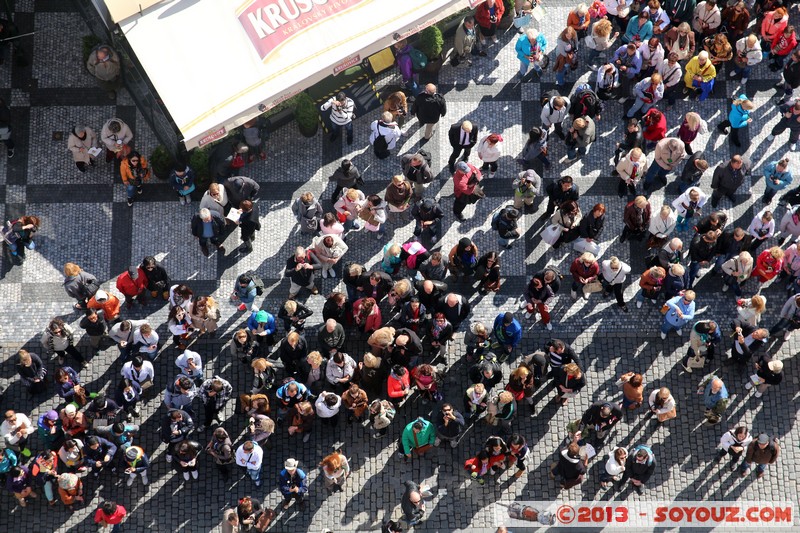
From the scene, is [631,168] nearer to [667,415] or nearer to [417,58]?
[667,415]

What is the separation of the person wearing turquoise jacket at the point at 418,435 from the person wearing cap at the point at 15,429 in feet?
20.8

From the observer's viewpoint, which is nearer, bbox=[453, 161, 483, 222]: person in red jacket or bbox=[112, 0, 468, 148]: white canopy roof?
bbox=[112, 0, 468, 148]: white canopy roof

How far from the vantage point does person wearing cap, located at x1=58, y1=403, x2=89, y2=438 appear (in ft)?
56.8

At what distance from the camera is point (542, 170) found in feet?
68.9

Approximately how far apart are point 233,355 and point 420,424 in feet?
12.7

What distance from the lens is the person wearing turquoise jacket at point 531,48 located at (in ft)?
68.8

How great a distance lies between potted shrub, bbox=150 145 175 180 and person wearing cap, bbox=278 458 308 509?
644cm

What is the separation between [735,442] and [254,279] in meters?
8.98

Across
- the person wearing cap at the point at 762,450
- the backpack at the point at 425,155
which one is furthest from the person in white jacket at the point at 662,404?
the backpack at the point at 425,155

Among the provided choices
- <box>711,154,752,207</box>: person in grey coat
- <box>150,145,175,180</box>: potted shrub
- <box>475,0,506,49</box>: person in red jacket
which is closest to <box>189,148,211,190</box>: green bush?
<box>150,145,175,180</box>: potted shrub

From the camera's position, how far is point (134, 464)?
1727cm

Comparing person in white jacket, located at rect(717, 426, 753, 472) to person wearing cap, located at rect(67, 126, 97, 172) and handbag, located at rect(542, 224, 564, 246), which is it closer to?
handbag, located at rect(542, 224, 564, 246)

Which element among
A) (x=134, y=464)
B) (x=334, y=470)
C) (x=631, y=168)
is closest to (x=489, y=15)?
(x=631, y=168)

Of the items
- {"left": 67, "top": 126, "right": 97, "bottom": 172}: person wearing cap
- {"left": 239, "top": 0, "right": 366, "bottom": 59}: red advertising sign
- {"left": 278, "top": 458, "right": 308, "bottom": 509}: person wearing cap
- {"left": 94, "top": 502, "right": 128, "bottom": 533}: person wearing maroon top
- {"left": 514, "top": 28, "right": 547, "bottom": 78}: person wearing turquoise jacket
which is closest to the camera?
{"left": 94, "top": 502, "right": 128, "bottom": 533}: person wearing maroon top
